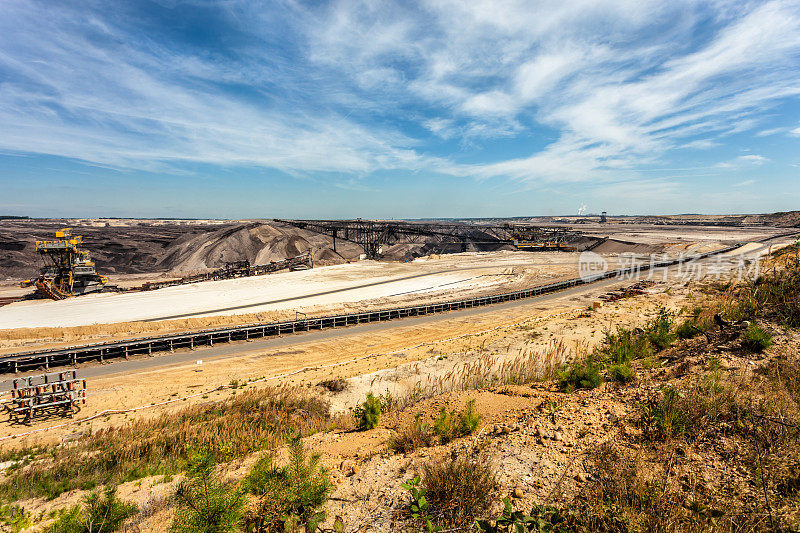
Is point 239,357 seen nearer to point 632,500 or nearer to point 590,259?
point 632,500

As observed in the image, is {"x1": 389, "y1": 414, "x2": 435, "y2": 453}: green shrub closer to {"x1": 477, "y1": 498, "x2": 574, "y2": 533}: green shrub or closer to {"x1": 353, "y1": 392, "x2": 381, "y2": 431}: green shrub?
{"x1": 353, "y1": 392, "x2": 381, "y2": 431}: green shrub

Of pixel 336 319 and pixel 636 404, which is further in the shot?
pixel 336 319

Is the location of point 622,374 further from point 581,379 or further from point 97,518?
point 97,518

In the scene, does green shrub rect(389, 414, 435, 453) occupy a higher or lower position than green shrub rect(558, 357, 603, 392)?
lower

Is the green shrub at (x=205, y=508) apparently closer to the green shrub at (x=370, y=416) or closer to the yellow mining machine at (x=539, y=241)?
the green shrub at (x=370, y=416)

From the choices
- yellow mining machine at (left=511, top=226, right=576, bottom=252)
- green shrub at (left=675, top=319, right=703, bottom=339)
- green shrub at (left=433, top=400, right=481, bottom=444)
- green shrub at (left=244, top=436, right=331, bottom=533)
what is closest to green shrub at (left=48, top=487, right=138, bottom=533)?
green shrub at (left=244, top=436, right=331, bottom=533)

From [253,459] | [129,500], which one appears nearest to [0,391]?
[129,500]
